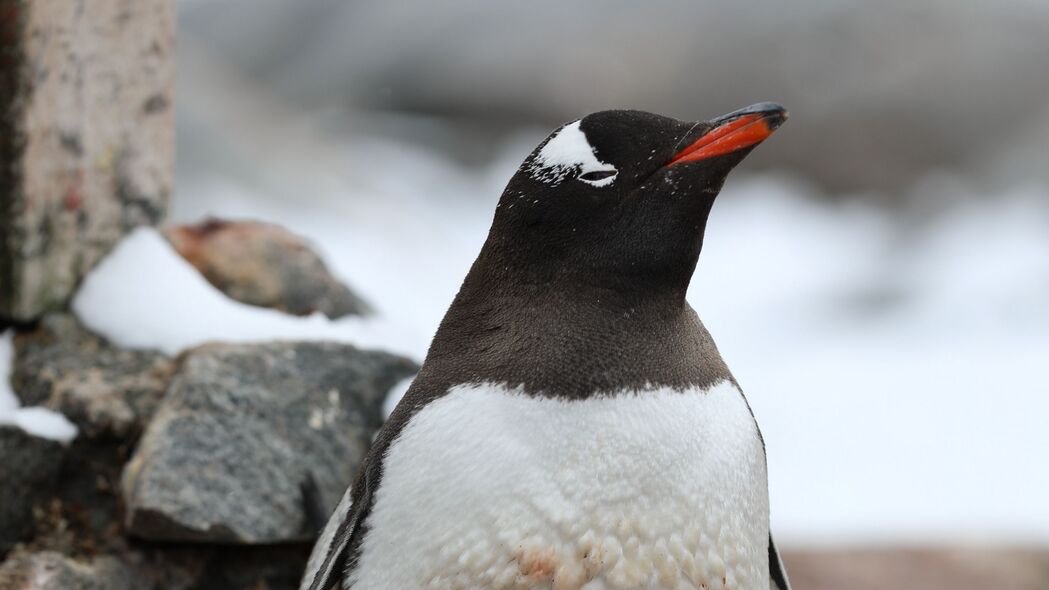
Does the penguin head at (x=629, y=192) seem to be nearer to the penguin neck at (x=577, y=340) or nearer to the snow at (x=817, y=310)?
the penguin neck at (x=577, y=340)

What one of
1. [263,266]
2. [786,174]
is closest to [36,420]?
[263,266]

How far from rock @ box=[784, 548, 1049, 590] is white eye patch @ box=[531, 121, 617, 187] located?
6.47ft

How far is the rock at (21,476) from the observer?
2146 millimetres

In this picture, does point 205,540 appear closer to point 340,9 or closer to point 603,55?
point 603,55

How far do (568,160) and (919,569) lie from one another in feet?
7.42

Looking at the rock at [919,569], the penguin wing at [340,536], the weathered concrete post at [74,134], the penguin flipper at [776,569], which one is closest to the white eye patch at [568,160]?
the penguin wing at [340,536]

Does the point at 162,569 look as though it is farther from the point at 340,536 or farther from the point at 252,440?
the point at 340,536

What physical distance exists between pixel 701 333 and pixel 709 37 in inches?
270

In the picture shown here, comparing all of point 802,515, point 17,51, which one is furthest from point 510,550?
point 802,515

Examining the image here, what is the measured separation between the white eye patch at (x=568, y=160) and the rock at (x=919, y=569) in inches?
77.7

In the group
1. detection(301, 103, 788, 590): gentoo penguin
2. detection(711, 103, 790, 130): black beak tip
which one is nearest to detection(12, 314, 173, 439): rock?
detection(301, 103, 788, 590): gentoo penguin

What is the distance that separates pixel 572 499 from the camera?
132cm

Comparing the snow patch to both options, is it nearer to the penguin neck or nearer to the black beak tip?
the penguin neck

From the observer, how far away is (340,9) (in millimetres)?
8547
